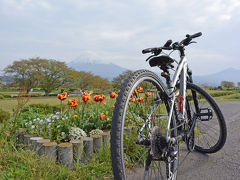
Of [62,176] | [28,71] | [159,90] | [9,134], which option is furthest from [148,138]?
[28,71]

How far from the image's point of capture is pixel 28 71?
1045 inches

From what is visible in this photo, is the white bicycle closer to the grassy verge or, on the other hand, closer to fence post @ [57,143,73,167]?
the grassy verge

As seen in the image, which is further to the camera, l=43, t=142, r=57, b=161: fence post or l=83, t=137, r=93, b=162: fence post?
l=83, t=137, r=93, b=162: fence post

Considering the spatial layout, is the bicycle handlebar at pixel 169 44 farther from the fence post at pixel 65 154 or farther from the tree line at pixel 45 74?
the tree line at pixel 45 74

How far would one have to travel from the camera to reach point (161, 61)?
174 cm

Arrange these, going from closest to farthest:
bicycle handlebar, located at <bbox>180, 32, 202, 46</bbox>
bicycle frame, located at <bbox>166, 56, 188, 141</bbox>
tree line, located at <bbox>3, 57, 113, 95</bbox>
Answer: bicycle frame, located at <bbox>166, 56, 188, 141</bbox>
bicycle handlebar, located at <bbox>180, 32, 202, 46</bbox>
tree line, located at <bbox>3, 57, 113, 95</bbox>

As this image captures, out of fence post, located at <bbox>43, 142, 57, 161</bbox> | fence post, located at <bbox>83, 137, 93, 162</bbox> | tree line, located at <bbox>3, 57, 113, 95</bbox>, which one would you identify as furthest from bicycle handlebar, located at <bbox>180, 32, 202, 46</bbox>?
tree line, located at <bbox>3, 57, 113, 95</bbox>

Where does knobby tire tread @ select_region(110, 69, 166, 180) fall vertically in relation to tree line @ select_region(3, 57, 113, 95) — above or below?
below

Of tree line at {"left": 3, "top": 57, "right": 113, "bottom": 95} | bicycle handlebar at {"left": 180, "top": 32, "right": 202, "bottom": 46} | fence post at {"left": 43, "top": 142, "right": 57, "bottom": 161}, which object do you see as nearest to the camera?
fence post at {"left": 43, "top": 142, "right": 57, "bottom": 161}

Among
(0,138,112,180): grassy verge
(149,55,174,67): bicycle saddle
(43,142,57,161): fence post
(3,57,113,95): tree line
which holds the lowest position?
(0,138,112,180): grassy verge

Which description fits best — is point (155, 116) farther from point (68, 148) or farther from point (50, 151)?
point (50, 151)

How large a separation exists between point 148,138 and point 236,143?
2.65 meters

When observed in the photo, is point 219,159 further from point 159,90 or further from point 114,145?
point 114,145

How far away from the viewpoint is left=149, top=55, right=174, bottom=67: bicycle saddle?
1.71 metres
